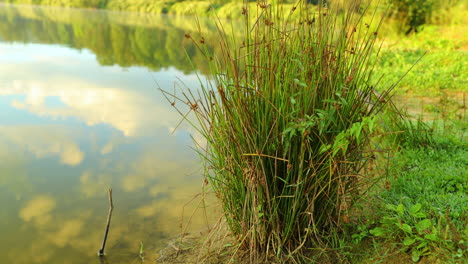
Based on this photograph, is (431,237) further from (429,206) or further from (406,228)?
(429,206)

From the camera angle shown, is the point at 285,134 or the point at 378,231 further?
the point at 378,231

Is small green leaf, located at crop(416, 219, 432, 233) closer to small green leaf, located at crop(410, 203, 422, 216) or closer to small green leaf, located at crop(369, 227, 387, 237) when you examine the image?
small green leaf, located at crop(410, 203, 422, 216)

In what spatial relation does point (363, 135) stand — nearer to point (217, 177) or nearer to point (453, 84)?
point (217, 177)

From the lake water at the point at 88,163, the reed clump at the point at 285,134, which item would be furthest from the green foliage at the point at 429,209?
the lake water at the point at 88,163

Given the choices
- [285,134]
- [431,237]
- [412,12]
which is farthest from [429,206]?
[412,12]

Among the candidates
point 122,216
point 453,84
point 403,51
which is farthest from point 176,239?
point 403,51

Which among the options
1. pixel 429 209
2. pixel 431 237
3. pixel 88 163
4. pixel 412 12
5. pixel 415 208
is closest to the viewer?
pixel 431 237

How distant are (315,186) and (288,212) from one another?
7.0 inches

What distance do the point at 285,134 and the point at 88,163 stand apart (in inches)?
94.8

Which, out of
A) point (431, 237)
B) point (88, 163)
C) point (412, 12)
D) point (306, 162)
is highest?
point (412, 12)

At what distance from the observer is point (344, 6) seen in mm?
2014

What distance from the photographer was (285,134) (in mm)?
1810

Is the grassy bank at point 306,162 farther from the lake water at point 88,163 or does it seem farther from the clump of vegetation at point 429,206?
the lake water at point 88,163

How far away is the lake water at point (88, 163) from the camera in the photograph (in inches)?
99.8
